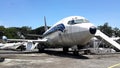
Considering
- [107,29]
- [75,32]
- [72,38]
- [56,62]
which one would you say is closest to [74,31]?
[75,32]

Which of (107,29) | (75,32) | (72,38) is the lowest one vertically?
(72,38)

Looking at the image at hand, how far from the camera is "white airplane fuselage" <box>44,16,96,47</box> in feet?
74.5

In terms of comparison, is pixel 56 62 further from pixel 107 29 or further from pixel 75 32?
pixel 107 29

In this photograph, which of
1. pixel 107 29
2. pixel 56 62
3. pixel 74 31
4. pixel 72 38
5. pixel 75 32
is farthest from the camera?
→ pixel 107 29

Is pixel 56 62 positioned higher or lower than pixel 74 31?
lower

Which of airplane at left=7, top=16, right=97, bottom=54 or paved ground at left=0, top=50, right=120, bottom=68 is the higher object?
airplane at left=7, top=16, right=97, bottom=54

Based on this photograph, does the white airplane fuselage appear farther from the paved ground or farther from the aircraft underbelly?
the paved ground

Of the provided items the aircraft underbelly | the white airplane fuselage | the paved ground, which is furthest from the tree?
the paved ground

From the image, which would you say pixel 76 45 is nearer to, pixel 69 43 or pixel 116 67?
pixel 69 43

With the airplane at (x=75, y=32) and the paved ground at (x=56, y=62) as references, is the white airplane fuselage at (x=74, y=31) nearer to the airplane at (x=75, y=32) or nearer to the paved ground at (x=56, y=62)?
the airplane at (x=75, y=32)

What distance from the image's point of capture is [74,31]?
23891 mm

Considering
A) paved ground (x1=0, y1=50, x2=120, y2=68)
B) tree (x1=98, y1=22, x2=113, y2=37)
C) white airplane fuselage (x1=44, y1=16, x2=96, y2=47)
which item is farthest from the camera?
tree (x1=98, y1=22, x2=113, y2=37)

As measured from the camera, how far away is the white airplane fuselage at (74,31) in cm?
2270

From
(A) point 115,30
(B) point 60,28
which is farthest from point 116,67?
(A) point 115,30
